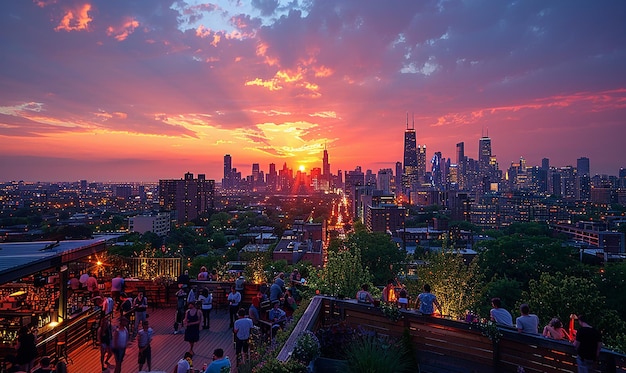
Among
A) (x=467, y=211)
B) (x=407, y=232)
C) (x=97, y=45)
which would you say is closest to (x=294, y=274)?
(x=97, y=45)

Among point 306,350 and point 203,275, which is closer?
point 306,350

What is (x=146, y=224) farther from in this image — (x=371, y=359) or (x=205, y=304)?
(x=371, y=359)

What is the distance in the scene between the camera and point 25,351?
6.68 metres

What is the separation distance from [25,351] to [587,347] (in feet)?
31.5

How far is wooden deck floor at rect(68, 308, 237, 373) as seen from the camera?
793cm

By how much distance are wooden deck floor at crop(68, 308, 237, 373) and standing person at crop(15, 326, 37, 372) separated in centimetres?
120

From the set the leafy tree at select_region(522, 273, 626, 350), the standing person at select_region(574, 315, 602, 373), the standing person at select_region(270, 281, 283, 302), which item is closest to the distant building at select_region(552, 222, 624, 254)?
the leafy tree at select_region(522, 273, 626, 350)

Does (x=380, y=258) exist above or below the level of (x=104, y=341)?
below

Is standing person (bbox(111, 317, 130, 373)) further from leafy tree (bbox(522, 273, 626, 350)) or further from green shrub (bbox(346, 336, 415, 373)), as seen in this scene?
leafy tree (bbox(522, 273, 626, 350))

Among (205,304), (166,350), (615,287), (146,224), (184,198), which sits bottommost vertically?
(146,224)

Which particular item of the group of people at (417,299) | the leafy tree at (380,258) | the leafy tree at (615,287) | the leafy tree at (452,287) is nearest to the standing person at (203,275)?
the group of people at (417,299)

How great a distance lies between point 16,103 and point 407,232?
259ft

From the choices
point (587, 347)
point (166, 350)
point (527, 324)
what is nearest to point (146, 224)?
point (166, 350)

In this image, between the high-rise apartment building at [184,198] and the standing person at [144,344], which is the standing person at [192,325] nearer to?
the standing person at [144,344]
